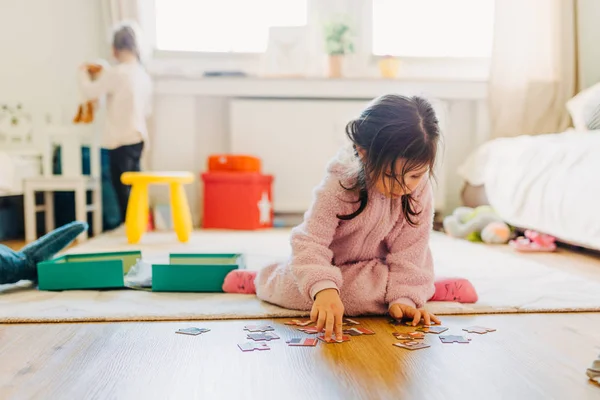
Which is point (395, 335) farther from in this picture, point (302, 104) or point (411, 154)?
point (302, 104)

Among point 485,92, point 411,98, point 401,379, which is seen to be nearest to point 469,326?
point 401,379

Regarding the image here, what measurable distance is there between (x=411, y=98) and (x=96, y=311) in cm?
85

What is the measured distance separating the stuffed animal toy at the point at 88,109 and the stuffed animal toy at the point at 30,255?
1.54 meters

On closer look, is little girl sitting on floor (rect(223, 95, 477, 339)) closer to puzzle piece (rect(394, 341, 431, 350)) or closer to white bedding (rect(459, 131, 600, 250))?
puzzle piece (rect(394, 341, 431, 350))

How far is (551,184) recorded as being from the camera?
2.38 meters

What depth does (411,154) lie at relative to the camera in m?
1.15

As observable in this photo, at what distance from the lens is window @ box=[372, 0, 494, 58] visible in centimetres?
382

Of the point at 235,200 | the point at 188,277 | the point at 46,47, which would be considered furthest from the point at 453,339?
the point at 46,47

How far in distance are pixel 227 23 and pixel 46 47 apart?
1.10m

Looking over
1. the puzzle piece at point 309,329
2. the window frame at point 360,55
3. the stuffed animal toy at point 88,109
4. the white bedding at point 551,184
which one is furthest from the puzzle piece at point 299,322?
the window frame at point 360,55

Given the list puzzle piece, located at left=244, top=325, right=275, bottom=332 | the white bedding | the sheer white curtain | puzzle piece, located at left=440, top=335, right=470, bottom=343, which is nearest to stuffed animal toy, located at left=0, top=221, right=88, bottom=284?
puzzle piece, located at left=244, top=325, right=275, bottom=332

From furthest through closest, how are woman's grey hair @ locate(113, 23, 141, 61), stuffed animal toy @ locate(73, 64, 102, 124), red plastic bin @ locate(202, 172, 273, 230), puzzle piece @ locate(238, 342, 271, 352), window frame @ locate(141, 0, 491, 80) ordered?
window frame @ locate(141, 0, 491, 80) < red plastic bin @ locate(202, 172, 273, 230) < stuffed animal toy @ locate(73, 64, 102, 124) < woman's grey hair @ locate(113, 23, 141, 61) < puzzle piece @ locate(238, 342, 271, 352)

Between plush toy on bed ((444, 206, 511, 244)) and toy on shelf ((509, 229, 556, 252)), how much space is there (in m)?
0.15

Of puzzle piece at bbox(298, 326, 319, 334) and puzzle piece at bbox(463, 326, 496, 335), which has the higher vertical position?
puzzle piece at bbox(298, 326, 319, 334)
